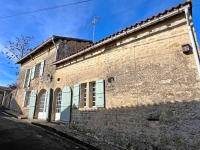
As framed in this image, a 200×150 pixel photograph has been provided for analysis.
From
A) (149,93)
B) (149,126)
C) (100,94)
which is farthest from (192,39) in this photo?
(100,94)

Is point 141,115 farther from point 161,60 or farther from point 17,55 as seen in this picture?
point 17,55

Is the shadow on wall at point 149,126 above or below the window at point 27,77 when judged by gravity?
below

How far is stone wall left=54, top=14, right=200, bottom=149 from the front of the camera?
3.89m

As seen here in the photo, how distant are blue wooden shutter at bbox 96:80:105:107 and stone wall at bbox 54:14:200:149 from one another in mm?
173

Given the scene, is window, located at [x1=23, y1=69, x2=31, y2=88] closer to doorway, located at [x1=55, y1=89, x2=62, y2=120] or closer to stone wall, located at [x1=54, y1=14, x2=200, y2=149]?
doorway, located at [x1=55, y1=89, x2=62, y2=120]

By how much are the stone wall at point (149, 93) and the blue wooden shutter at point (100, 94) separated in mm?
173

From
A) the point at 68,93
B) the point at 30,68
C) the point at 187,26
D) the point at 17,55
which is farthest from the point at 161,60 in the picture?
the point at 17,55

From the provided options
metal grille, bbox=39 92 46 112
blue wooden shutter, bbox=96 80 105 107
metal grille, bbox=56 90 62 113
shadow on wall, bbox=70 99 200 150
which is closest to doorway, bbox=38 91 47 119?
metal grille, bbox=39 92 46 112

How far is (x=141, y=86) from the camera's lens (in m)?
4.88

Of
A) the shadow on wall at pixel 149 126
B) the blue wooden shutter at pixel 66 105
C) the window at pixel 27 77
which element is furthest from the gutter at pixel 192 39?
the window at pixel 27 77

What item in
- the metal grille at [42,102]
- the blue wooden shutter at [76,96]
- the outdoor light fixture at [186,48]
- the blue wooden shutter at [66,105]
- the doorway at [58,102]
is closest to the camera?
the outdoor light fixture at [186,48]

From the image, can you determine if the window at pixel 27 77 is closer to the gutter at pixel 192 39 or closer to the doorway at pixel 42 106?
the doorway at pixel 42 106

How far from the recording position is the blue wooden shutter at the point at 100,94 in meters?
5.88

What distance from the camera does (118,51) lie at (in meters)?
5.99
